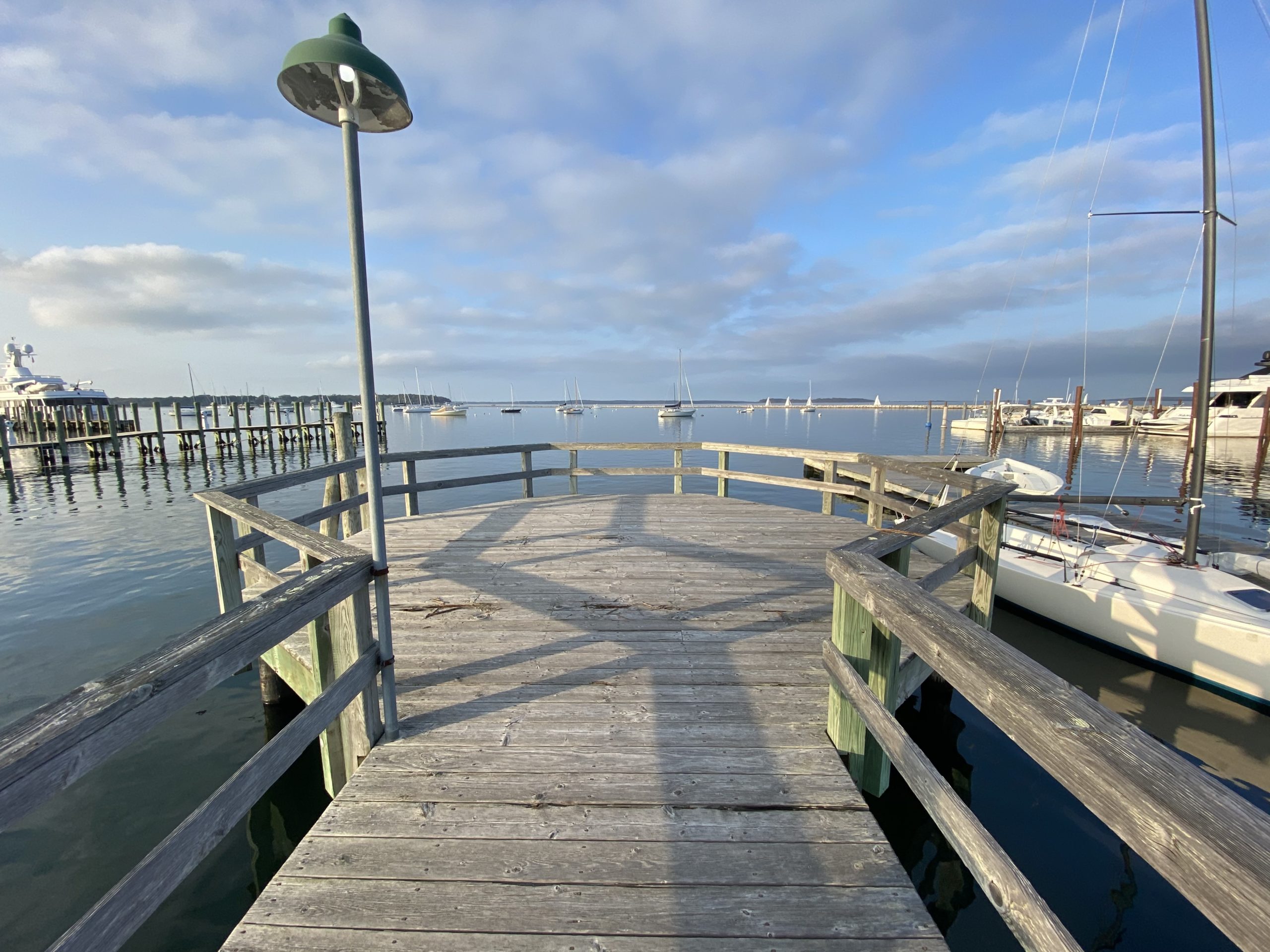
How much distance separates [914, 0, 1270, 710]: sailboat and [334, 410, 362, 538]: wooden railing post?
25.6 ft

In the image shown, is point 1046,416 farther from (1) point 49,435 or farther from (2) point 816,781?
(1) point 49,435

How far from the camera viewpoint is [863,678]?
2.60 metres

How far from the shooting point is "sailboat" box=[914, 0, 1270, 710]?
5551 mm

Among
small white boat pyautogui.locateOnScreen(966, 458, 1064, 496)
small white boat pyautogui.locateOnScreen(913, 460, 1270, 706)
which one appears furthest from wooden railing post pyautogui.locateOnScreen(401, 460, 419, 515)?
small white boat pyautogui.locateOnScreen(966, 458, 1064, 496)

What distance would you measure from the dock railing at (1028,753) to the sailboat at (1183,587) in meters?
5.10

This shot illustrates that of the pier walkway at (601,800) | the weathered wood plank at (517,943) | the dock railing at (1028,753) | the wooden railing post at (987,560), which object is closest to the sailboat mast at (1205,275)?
the wooden railing post at (987,560)

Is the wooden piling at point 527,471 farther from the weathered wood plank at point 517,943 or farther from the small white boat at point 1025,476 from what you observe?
the small white boat at point 1025,476

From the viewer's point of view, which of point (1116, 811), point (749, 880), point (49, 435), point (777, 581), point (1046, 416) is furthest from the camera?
point (1046, 416)

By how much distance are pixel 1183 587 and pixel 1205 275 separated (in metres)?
4.04

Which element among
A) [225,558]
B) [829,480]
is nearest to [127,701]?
[225,558]

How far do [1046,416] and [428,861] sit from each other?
227ft

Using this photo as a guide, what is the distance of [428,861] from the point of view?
207 cm

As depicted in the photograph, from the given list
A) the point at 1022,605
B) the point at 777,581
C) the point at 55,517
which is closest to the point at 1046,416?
the point at 1022,605

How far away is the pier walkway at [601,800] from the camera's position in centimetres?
183
